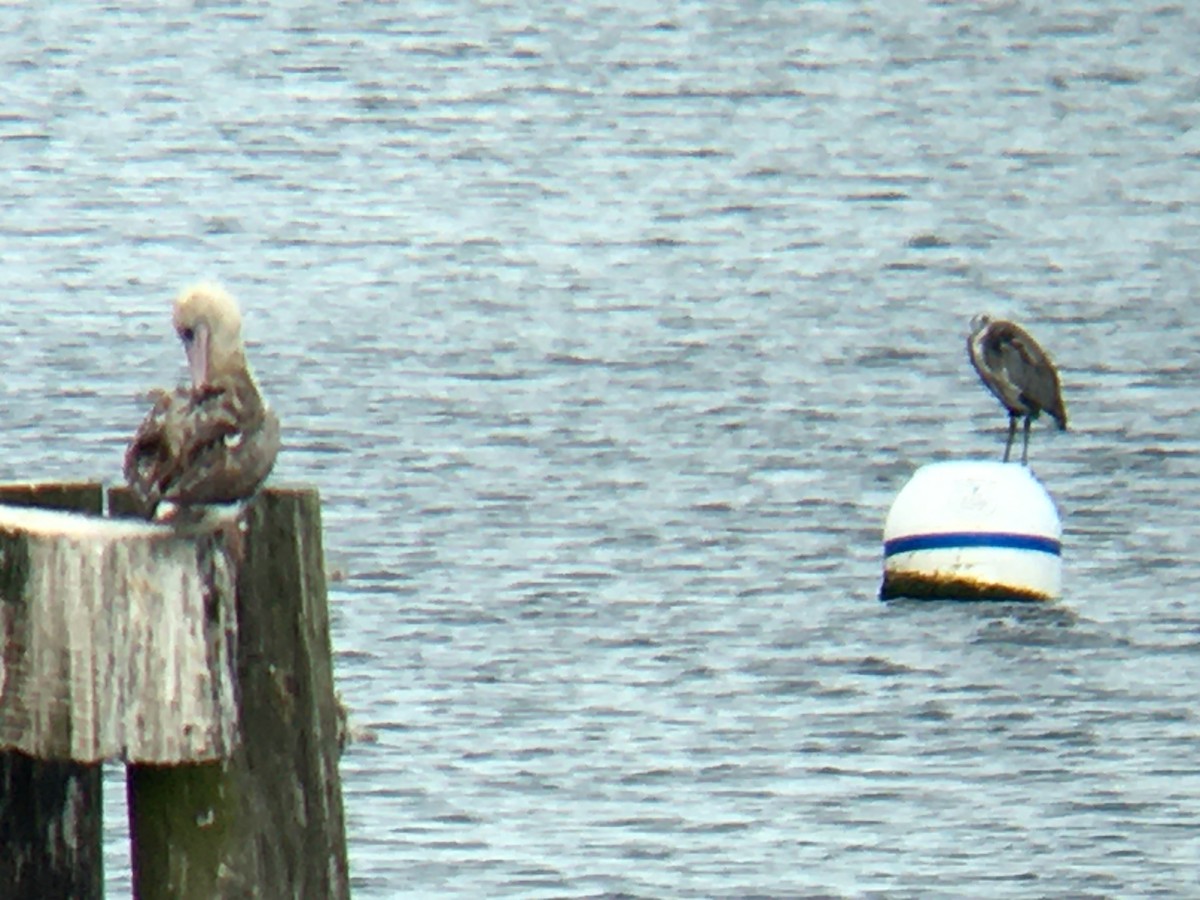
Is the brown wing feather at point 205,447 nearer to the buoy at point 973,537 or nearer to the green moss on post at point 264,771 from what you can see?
the green moss on post at point 264,771

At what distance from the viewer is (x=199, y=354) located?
23.9 ft

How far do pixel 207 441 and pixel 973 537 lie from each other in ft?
27.8

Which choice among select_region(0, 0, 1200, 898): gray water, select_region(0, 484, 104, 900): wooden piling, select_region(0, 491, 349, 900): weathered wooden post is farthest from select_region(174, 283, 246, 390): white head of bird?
select_region(0, 491, 349, 900): weathered wooden post

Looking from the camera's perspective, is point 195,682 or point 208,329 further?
point 208,329

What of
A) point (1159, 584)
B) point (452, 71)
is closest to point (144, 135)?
point (452, 71)

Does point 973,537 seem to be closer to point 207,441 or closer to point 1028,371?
point 1028,371

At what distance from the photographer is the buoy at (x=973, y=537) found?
47.2 ft

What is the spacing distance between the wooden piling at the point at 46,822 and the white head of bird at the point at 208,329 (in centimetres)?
91

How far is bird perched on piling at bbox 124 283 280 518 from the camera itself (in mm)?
6180

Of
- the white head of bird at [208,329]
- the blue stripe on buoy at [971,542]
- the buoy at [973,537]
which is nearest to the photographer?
the white head of bird at [208,329]

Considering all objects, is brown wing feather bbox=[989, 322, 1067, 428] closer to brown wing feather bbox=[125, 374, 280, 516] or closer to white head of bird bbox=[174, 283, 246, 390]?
white head of bird bbox=[174, 283, 246, 390]

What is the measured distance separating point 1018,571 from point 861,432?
4.36m

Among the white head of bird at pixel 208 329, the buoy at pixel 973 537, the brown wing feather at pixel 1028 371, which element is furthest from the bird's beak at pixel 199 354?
the brown wing feather at pixel 1028 371

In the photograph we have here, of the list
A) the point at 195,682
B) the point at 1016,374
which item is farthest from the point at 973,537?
the point at 195,682
